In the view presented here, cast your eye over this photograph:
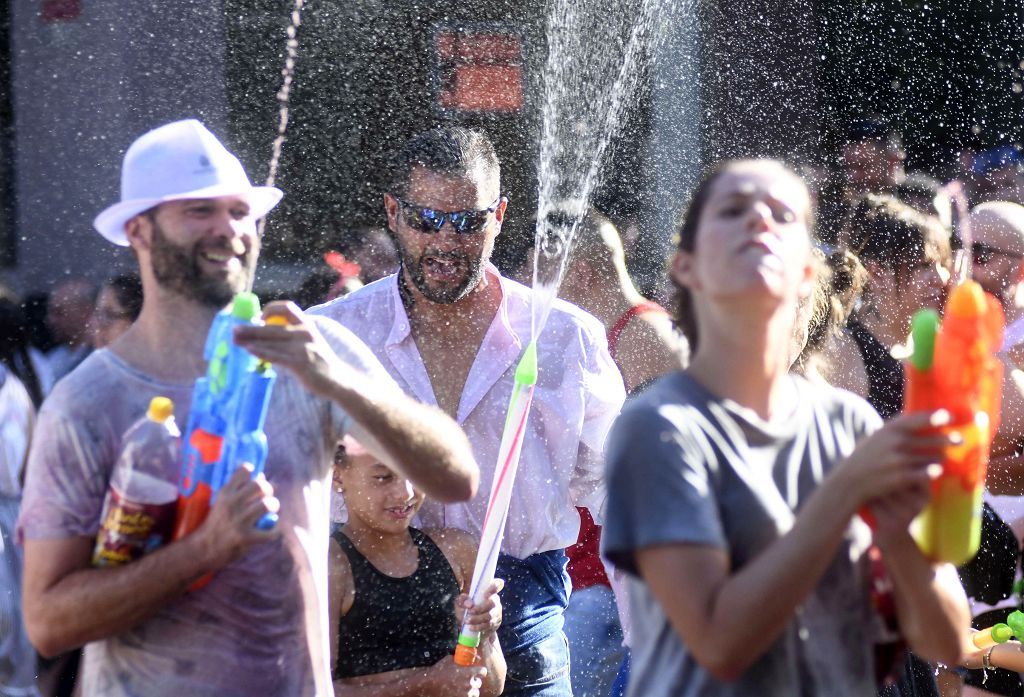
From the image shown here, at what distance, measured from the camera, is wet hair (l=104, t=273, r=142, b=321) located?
4.94 m

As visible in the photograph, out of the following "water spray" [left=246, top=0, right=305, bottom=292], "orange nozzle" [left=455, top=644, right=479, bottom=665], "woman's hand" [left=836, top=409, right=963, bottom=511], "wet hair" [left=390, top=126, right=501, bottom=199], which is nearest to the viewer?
"woman's hand" [left=836, top=409, right=963, bottom=511]

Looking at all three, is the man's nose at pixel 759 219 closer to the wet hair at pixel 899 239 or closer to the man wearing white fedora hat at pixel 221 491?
the man wearing white fedora hat at pixel 221 491

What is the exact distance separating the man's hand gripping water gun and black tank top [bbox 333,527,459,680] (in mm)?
1181

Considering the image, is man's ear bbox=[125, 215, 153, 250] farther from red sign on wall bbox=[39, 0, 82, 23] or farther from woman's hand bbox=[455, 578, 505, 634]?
red sign on wall bbox=[39, 0, 82, 23]

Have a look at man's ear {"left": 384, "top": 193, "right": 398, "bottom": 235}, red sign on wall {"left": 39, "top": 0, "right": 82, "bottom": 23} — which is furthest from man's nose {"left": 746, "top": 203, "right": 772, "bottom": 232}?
red sign on wall {"left": 39, "top": 0, "right": 82, "bottom": 23}

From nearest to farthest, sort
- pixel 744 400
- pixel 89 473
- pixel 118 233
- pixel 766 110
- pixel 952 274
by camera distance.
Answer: pixel 744 400, pixel 89 473, pixel 118 233, pixel 952 274, pixel 766 110

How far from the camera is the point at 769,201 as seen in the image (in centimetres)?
190

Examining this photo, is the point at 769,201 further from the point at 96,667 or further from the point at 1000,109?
the point at 1000,109

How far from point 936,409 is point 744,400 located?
0.76ft

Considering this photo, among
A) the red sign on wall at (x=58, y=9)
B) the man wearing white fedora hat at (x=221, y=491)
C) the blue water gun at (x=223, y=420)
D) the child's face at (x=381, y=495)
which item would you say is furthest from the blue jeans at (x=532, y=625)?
the red sign on wall at (x=58, y=9)

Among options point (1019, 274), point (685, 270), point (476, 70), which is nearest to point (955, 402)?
point (685, 270)

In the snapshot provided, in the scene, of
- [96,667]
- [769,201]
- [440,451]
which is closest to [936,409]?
[769,201]

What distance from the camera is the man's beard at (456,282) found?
146 inches

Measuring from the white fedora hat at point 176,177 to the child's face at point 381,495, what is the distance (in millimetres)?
1040
